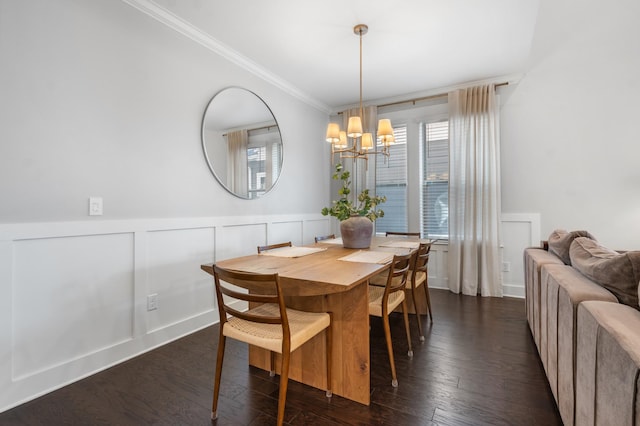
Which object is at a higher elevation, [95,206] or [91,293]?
[95,206]

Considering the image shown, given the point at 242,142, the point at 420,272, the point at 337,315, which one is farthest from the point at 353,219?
the point at 242,142

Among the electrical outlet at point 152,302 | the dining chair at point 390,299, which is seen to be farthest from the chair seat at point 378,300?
the electrical outlet at point 152,302

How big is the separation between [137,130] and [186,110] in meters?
0.50

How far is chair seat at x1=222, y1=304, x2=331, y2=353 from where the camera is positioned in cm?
148

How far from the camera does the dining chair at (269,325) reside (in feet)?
4.67

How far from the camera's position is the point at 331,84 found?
391cm

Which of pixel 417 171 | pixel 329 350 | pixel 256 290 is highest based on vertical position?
pixel 417 171

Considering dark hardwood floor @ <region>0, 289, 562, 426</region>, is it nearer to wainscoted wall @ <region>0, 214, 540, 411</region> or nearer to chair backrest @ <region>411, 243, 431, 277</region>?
wainscoted wall @ <region>0, 214, 540, 411</region>

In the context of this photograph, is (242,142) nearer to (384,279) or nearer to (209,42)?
(209,42)

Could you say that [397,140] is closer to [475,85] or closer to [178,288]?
[475,85]

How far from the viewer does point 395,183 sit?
437 centimetres

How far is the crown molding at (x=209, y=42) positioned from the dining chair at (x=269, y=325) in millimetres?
2100

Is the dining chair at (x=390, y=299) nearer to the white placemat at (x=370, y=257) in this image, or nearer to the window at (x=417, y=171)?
the white placemat at (x=370, y=257)

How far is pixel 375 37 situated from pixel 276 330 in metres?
2.63
